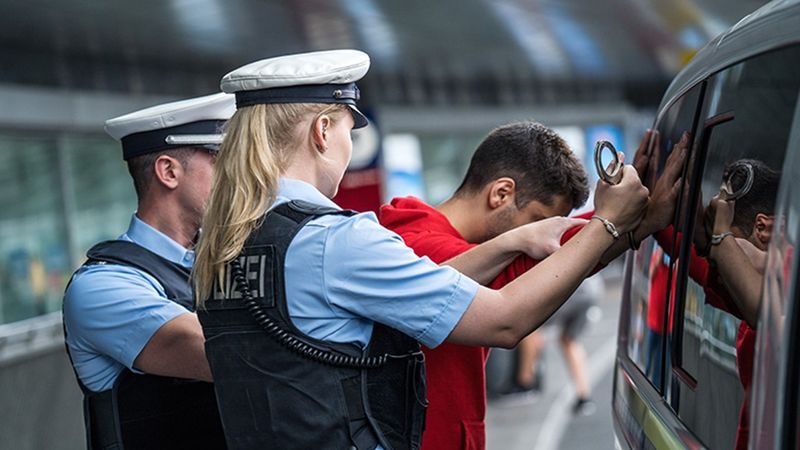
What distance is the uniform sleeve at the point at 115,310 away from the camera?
134 inches

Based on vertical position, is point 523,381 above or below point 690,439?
below

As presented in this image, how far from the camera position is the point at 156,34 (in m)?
15.6

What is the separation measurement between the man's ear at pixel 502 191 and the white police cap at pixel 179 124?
835 mm

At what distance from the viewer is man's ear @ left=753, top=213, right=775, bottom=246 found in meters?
2.11

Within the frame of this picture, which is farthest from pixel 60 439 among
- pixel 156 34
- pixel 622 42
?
pixel 622 42

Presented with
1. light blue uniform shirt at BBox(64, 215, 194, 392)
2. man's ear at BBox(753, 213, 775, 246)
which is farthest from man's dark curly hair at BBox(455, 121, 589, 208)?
man's ear at BBox(753, 213, 775, 246)

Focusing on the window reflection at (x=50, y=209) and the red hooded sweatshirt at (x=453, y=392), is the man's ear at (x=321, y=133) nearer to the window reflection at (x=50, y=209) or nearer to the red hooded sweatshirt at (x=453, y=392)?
the red hooded sweatshirt at (x=453, y=392)

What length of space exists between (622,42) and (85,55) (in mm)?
9319

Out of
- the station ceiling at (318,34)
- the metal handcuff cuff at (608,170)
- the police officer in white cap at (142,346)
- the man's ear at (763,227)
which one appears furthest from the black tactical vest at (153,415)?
the station ceiling at (318,34)

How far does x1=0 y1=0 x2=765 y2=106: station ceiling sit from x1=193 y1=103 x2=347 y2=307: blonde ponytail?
32.9 feet

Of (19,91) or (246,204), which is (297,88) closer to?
(246,204)

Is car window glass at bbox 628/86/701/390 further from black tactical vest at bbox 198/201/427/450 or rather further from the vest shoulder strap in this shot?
the vest shoulder strap

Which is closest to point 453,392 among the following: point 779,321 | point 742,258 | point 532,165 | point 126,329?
point 532,165

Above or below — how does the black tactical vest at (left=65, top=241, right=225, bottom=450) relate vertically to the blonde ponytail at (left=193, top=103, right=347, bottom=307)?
below
